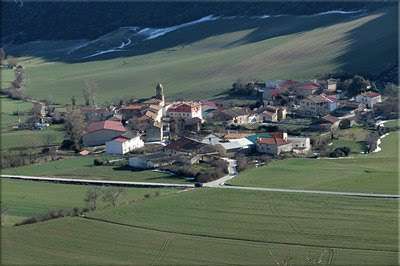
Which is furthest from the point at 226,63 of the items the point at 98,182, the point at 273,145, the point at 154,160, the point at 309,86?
the point at 98,182

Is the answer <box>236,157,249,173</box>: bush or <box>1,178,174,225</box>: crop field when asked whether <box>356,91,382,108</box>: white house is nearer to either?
<box>236,157,249,173</box>: bush

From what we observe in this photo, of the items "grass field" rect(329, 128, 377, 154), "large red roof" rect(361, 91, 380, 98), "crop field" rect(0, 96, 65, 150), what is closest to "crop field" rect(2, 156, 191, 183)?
"crop field" rect(0, 96, 65, 150)

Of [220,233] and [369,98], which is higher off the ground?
[369,98]

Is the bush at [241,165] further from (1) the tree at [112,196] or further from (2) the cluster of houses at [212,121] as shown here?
(1) the tree at [112,196]

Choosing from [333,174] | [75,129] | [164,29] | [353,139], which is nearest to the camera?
[333,174]

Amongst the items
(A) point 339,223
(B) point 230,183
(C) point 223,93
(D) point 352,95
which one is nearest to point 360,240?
(A) point 339,223

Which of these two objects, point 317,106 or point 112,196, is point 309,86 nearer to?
point 317,106
